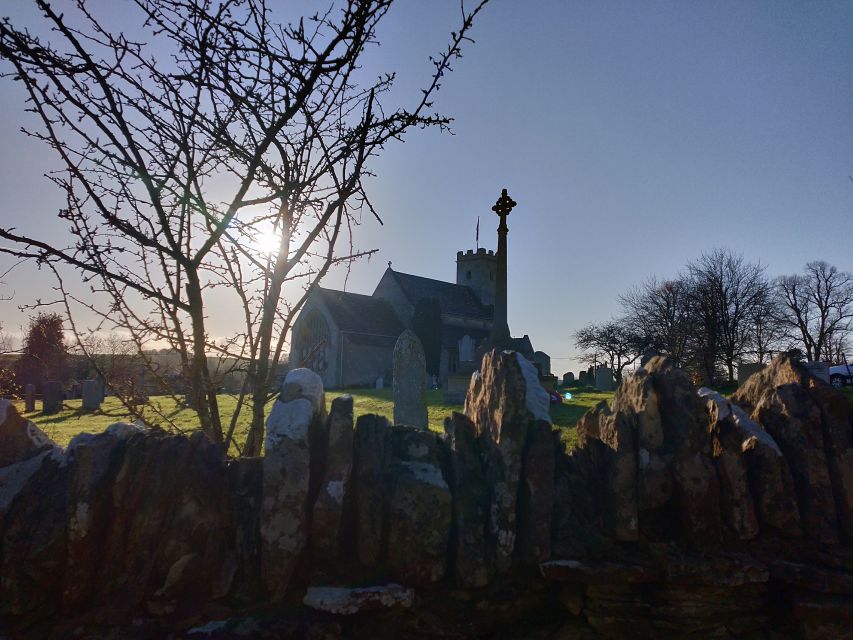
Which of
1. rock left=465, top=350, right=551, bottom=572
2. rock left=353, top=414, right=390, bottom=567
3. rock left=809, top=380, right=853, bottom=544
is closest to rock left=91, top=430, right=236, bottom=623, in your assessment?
rock left=353, top=414, right=390, bottom=567

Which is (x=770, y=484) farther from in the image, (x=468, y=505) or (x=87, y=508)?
(x=87, y=508)

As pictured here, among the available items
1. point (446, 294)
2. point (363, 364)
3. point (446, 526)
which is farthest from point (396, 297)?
point (446, 526)

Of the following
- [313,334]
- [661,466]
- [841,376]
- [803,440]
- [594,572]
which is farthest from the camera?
[313,334]

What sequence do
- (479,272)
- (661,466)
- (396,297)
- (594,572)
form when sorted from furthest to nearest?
(479,272)
(396,297)
(661,466)
(594,572)

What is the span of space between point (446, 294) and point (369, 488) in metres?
46.2

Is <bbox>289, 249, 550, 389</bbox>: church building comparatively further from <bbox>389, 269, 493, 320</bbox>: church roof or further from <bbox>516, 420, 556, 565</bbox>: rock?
<bbox>516, 420, 556, 565</bbox>: rock

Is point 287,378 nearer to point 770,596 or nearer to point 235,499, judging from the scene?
point 235,499

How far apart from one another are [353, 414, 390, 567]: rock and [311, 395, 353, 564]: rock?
0.27 feet

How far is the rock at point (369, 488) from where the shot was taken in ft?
10.1

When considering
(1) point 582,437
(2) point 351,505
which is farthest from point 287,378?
(1) point 582,437

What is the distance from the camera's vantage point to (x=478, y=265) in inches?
2078

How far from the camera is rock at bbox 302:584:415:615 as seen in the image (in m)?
2.80

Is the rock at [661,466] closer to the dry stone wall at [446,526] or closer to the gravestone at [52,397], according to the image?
the dry stone wall at [446,526]

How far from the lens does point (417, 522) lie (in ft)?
10.1
